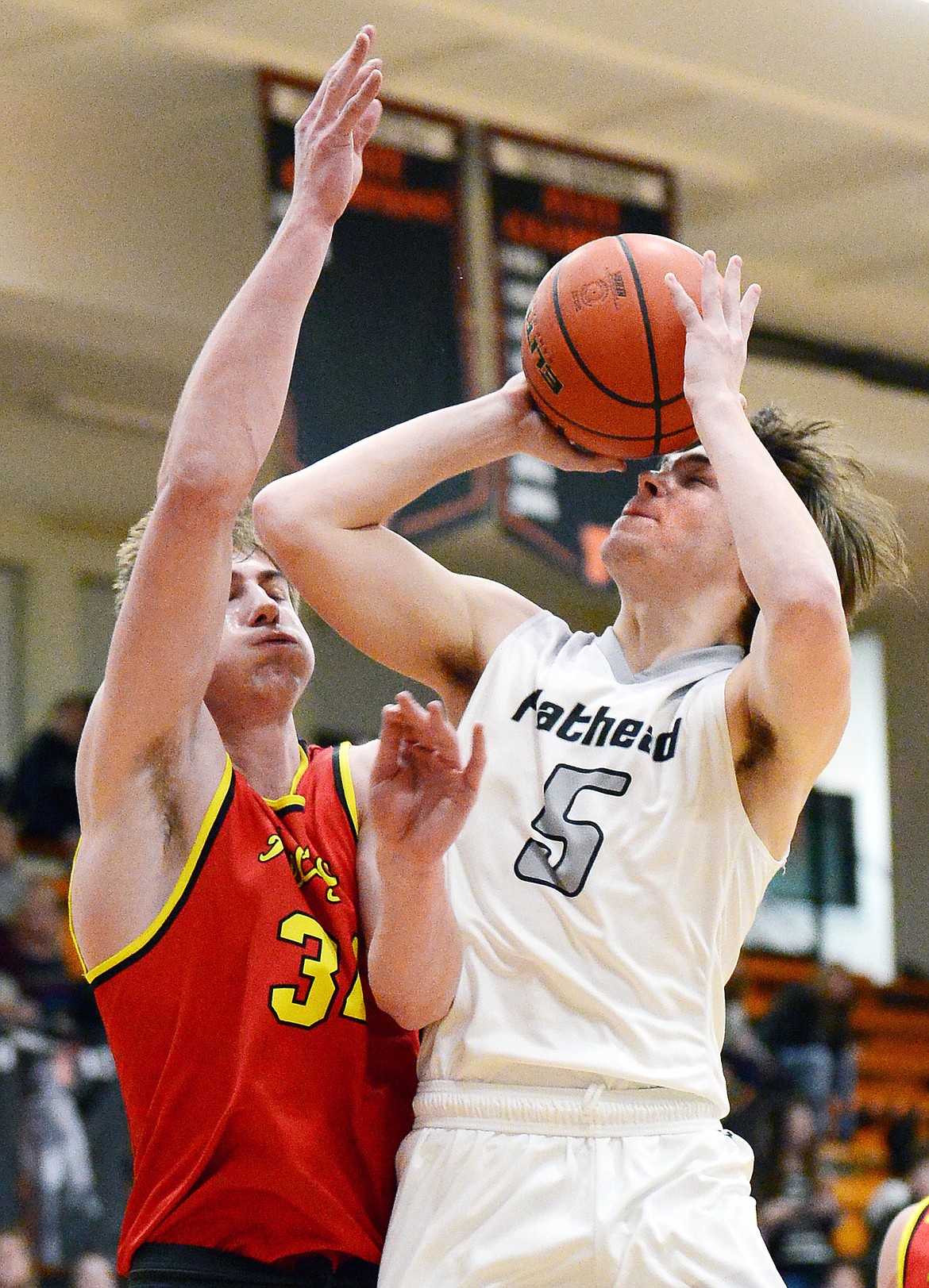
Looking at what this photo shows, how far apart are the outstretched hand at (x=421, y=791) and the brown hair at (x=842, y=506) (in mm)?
884

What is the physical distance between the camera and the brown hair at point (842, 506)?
3066mm

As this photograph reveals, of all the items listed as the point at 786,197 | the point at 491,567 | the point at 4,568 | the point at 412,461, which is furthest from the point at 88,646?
the point at 412,461

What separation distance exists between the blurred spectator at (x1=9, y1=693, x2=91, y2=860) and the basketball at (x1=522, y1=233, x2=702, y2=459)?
7978 millimetres

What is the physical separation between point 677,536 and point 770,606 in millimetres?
374

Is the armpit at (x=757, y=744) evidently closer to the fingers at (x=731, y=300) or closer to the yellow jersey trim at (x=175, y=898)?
the fingers at (x=731, y=300)

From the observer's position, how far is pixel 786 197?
1000 cm

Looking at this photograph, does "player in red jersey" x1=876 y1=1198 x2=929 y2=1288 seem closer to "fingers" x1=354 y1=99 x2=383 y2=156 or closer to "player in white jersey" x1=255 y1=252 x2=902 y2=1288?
"player in white jersey" x1=255 y1=252 x2=902 y2=1288

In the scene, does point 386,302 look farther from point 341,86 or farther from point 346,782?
point 341,86

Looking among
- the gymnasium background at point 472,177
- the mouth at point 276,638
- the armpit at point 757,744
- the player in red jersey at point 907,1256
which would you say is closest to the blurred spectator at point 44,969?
the gymnasium background at point 472,177

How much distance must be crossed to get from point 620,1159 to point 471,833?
0.51m

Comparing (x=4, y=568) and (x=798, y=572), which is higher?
(x=798, y=572)

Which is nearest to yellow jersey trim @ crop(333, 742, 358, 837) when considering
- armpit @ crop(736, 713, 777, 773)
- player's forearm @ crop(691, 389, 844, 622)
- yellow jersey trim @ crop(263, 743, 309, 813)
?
yellow jersey trim @ crop(263, 743, 309, 813)

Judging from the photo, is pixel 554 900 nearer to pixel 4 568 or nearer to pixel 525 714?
pixel 525 714

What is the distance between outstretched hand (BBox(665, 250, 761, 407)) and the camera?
272cm
